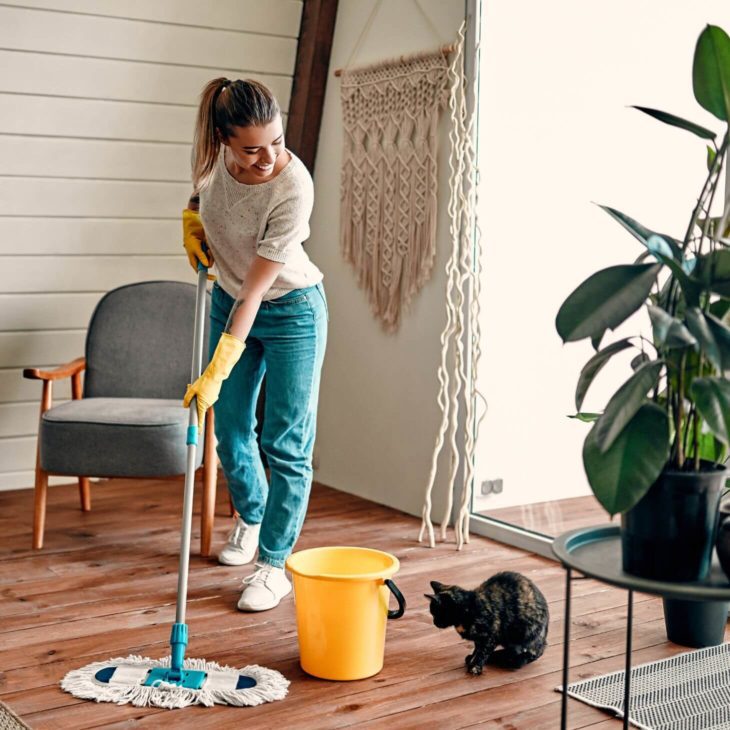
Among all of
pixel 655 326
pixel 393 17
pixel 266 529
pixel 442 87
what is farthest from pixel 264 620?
pixel 393 17

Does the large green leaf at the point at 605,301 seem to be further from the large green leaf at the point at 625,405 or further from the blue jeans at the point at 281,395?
the blue jeans at the point at 281,395

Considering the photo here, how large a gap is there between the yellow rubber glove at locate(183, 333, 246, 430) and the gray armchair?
74 cm

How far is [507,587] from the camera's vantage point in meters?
2.26

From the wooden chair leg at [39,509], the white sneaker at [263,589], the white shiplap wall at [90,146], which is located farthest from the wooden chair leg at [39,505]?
the white sneaker at [263,589]

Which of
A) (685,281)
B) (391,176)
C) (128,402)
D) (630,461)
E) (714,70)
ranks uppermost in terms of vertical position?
(391,176)

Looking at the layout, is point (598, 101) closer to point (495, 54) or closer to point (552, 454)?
point (495, 54)

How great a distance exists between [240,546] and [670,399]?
1.79 metres

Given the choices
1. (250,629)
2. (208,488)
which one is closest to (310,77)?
(208,488)

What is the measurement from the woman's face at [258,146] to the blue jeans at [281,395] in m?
0.34

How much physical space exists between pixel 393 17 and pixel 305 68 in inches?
18.0

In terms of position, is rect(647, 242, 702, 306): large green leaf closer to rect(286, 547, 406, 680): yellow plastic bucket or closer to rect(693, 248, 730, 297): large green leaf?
rect(693, 248, 730, 297): large green leaf

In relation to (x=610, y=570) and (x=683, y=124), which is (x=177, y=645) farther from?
(x=683, y=124)

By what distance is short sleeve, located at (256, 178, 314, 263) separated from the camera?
2434 mm

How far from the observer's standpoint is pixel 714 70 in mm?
1441
